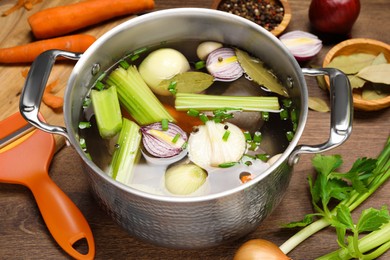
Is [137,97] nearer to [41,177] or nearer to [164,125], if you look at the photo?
[164,125]

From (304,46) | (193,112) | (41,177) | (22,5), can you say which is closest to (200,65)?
(193,112)

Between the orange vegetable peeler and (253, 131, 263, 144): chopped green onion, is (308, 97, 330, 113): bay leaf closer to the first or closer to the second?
(253, 131, 263, 144): chopped green onion

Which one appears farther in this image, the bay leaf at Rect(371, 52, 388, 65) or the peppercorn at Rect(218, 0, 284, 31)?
the peppercorn at Rect(218, 0, 284, 31)

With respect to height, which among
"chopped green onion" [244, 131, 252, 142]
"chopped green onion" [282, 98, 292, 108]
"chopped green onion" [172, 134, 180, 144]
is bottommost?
"chopped green onion" [244, 131, 252, 142]

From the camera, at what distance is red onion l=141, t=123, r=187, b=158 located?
125 centimetres

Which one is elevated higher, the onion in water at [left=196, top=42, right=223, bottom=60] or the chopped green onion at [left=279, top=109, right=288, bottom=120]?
the onion in water at [left=196, top=42, right=223, bottom=60]

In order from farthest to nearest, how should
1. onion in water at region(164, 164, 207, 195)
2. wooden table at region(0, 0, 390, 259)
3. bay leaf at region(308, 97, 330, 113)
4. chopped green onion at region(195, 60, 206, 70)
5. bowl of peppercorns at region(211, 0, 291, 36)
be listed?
bowl of peppercorns at region(211, 0, 291, 36) < bay leaf at region(308, 97, 330, 113) < chopped green onion at region(195, 60, 206, 70) < wooden table at region(0, 0, 390, 259) < onion in water at region(164, 164, 207, 195)

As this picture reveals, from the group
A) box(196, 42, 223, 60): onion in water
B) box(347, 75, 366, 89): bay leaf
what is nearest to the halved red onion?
box(196, 42, 223, 60): onion in water

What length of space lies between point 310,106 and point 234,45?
0.88 ft

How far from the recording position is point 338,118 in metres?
1.08

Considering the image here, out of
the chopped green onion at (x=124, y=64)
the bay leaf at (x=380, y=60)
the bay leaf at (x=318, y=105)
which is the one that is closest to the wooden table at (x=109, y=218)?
the bay leaf at (x=318, y=105)

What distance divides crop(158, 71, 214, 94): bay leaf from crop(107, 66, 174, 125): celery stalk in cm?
5

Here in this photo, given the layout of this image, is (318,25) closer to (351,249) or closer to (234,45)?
(234,45)

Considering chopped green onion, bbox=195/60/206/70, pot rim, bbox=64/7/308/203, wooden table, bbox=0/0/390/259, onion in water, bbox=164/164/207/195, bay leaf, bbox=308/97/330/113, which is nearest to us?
pot rim, bbox=64/7/308/203
